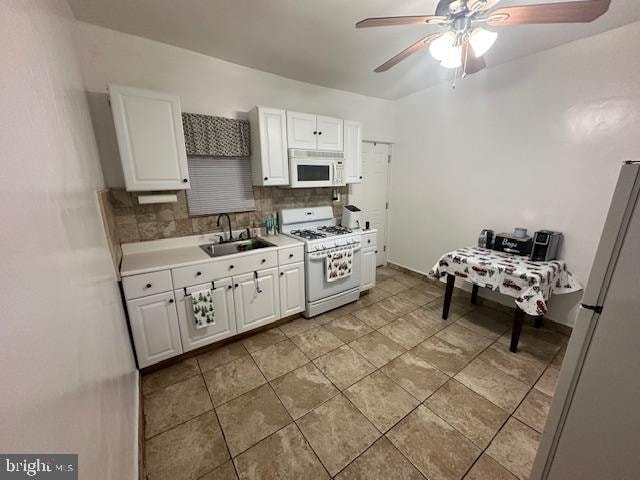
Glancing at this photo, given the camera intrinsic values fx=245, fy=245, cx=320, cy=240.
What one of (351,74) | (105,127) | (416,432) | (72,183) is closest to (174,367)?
(72,183)

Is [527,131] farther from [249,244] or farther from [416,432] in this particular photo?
[249,244]

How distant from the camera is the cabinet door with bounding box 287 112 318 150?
2586 mm

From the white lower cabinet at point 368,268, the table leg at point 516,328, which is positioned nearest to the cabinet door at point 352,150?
the white lower cabinet at point 368,268

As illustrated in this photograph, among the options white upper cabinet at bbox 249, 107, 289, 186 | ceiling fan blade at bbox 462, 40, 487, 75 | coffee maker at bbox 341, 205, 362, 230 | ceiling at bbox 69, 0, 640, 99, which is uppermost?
ceiling at bbox 69, 0, 640, 99

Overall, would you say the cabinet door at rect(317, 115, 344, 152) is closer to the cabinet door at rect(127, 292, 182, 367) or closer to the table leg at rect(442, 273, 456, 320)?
the table leg at rect(442, 273, 456, 320)

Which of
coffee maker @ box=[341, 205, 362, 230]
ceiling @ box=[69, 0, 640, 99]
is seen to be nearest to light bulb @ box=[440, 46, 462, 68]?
ceiling @ box=[69, 0, 640, 99]

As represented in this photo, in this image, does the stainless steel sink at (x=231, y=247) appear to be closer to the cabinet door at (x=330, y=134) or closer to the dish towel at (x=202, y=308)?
the dish towel at (x=202, y=308)

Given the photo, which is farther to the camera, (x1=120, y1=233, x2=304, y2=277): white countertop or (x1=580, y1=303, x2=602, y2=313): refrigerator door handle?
(x1=120, y1=233, x2=304, y2=277): white countertop

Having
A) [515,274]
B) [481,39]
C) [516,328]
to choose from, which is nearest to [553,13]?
[481,39]

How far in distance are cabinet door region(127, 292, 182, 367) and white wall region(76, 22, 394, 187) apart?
1.06 m

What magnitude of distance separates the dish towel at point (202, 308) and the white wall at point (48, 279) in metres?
0.78

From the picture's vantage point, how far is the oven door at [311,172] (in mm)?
2662

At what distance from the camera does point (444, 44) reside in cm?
154

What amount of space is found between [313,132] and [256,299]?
74.7 inches
